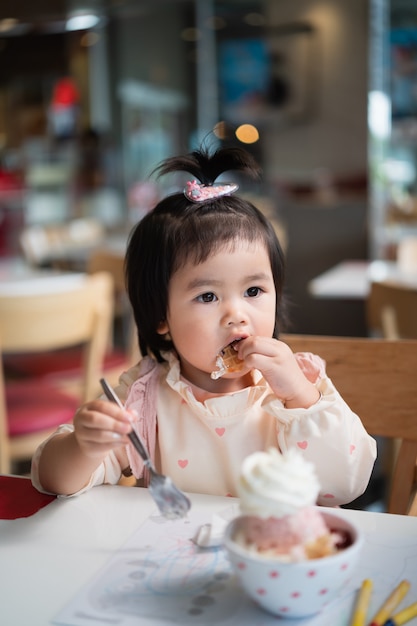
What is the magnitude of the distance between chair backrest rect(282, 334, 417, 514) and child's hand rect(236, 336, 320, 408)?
1.08 ft

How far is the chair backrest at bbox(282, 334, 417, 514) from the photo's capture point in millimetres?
1402

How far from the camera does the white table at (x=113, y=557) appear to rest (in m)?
0.77

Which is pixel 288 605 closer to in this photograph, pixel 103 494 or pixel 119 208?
pixel 103 494

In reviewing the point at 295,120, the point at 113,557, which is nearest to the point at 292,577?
the point at 113,557

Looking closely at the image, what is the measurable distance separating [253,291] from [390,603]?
58 centimetres

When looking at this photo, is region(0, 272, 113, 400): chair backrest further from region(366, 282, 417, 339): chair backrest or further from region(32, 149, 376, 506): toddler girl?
region(32, 149, 376, 506): toddler girl

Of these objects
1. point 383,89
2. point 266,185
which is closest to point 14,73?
point 266,185

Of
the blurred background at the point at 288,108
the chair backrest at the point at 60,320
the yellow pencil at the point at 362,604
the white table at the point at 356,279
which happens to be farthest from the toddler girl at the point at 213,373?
the blurred background at the point at 288,108

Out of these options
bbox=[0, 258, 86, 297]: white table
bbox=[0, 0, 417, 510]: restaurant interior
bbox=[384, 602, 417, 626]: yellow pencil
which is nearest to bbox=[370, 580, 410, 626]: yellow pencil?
bbox=[384, 602, 417, 626]: yellow pencil

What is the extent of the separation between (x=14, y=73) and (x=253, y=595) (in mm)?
9597

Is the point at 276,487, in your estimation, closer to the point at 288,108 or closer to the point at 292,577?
the point at 292,577

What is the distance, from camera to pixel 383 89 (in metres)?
5.28

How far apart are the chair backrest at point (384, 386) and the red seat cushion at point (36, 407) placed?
1.08 meters

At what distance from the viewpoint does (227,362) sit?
1181 mm
